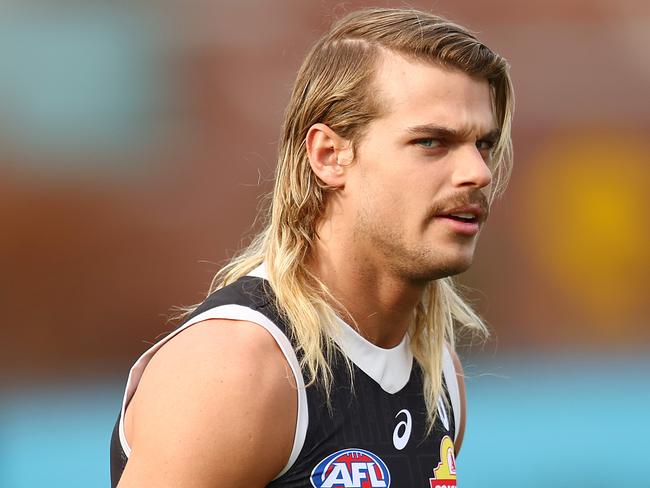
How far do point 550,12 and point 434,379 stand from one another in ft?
22.6

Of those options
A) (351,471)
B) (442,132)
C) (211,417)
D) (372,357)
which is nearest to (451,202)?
(442,132)

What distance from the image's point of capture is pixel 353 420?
2.22 m

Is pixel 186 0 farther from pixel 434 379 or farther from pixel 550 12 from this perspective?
pixel 434 379

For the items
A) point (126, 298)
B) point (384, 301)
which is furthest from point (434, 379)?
point (126, 298)

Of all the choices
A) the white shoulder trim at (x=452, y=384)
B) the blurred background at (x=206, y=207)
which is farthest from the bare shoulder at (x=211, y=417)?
the blurred background at (x=206, y=207)

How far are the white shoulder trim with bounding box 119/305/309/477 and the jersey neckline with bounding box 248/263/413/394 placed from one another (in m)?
0.22

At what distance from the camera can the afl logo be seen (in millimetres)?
2094

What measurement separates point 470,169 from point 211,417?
0.83m

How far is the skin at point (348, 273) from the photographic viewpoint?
1929 millimetres

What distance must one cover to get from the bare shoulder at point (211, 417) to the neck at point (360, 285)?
1.31ft

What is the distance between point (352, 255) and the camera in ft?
7.84

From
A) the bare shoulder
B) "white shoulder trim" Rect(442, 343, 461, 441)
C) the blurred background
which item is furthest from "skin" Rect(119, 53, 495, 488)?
the blurred background

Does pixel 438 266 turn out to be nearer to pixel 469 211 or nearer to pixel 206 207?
pixel 469 211

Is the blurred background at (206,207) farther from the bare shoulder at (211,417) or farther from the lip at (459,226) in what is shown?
the bare shoulder at (211,417)
